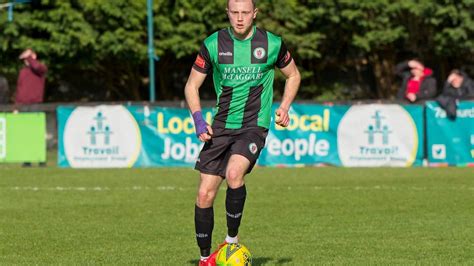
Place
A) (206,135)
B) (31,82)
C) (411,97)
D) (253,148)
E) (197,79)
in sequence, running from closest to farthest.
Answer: (206,135) < (253,148) < (197,79) < (411,97) < (31,82)

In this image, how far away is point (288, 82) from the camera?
936 cm

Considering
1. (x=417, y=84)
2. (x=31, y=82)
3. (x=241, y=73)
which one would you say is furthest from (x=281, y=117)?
(x=31, y=82)

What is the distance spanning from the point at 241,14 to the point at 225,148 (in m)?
1.00

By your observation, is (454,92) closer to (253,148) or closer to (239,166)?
(253,148)

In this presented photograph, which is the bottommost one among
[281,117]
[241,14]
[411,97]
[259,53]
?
[411,97]

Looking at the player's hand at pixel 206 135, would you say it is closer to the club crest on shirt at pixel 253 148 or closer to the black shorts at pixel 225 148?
the black shorts at pixel 225 148

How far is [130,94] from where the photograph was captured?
120ft

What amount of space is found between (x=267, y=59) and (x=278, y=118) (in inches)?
17.2

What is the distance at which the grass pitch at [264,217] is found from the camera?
10.1 meters

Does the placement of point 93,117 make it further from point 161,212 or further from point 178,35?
point 178,35

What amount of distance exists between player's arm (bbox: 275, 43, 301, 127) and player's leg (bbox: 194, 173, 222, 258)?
648 mm

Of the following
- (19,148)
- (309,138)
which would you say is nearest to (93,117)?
(19,148)

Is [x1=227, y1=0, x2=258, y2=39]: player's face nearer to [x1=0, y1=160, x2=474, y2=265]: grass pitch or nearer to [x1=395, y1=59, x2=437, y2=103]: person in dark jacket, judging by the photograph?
[x1=0, y1=160, x2=474, y2=265]: grass pitch

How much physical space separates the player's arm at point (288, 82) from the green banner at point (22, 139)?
13340mm
